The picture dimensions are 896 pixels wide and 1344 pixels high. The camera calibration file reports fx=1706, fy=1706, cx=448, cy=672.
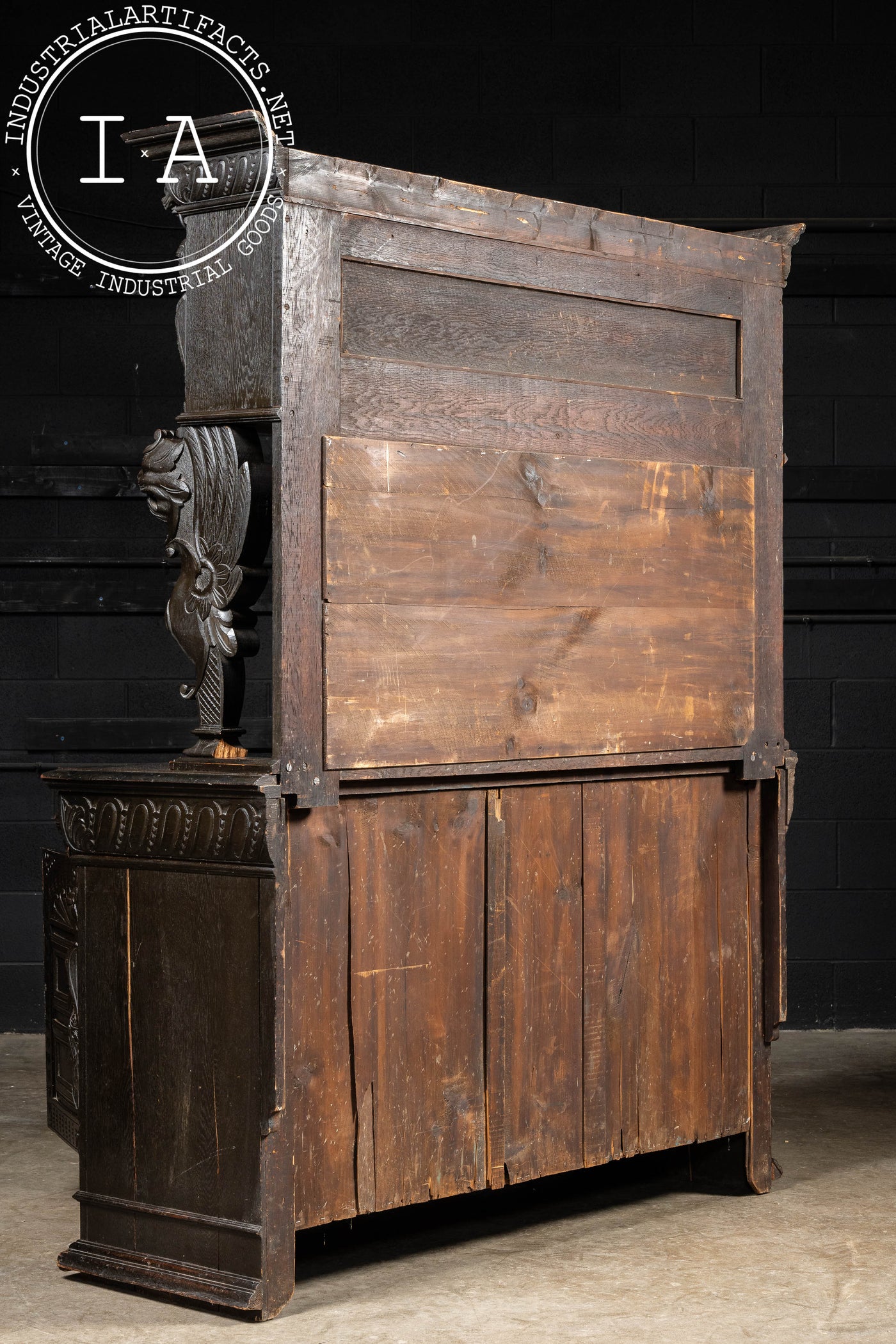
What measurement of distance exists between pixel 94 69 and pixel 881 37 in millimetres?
2602

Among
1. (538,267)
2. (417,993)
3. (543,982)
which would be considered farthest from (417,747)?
(538,267)

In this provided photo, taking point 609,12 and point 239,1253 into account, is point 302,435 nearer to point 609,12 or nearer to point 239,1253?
point 239,1253

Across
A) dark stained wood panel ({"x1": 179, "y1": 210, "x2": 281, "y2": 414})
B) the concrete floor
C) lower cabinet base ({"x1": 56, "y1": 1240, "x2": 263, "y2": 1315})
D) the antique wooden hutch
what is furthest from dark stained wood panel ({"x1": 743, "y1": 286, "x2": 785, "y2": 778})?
lower cabinet base ({"x1": 56, "y1": 1240, "x2": 263, "y2": 1315})

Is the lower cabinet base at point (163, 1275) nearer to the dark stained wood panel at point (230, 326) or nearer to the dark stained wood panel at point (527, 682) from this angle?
the dark stained wood panel at point (527, 682)

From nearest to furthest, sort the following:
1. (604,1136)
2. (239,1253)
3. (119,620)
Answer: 1. (239,1253)
2. (604,1136)
3. (119,620)

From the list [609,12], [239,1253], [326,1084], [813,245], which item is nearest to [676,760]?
[326,1084]

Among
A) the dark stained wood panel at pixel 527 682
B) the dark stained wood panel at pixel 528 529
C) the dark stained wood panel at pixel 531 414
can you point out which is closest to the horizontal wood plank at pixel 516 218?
the dark stained wood panel at pixel 531 414

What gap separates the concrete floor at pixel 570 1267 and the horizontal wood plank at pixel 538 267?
1895 millimetres

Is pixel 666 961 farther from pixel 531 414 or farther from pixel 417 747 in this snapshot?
pixel 531 414

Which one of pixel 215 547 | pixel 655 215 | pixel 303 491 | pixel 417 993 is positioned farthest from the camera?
pixel 655 215

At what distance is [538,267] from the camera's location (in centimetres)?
340

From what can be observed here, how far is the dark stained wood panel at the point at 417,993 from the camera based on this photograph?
3158 mm

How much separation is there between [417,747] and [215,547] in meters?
0.53

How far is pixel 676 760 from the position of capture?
363 cm
